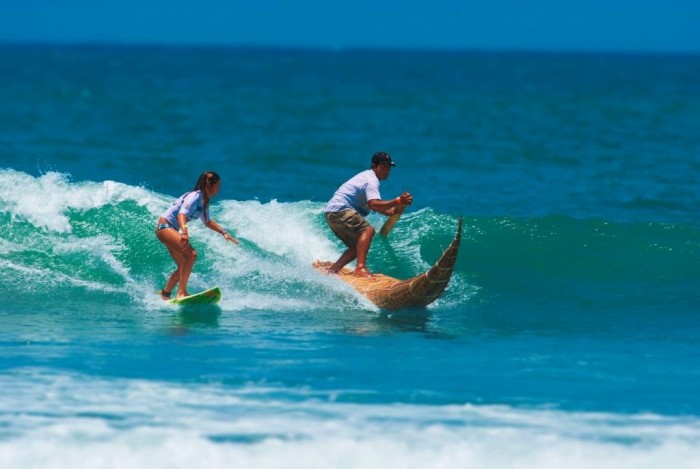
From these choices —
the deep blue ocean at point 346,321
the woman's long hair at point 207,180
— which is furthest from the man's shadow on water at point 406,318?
the woman's long hair at point 207,180

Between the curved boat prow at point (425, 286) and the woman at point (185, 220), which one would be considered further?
the woman at point (185, 220)

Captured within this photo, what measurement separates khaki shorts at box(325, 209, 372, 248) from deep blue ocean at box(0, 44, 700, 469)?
→ 0.59m

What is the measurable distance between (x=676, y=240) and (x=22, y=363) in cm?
979

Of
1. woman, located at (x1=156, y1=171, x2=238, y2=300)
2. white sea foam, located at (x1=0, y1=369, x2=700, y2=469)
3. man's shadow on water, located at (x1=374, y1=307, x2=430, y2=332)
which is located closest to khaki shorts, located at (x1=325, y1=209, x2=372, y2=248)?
man's shadow on water, located at (x1=374, y1=307, x2=430, y2=332)

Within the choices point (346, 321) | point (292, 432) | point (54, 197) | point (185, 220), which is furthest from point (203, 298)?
point (54, 197)

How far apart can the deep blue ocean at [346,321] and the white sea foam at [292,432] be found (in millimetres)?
20

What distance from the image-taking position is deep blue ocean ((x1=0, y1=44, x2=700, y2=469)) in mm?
8102

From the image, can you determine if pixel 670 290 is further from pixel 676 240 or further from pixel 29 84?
pixel 29 84

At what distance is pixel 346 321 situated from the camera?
11.4 m

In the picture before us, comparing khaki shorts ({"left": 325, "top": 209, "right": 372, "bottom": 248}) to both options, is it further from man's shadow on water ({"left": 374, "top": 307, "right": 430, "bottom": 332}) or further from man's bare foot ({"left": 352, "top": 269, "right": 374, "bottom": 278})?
man's shadow on water ({"left": 374, "top": 307, "right": 430, "bottom": 332})

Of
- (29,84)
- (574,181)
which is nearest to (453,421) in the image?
(574,181)

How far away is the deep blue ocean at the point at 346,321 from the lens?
8.10 m

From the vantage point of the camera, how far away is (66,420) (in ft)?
27.1

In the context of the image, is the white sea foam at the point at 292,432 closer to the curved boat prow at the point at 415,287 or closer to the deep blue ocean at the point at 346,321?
the deep blue ocean at the point at 346,321
